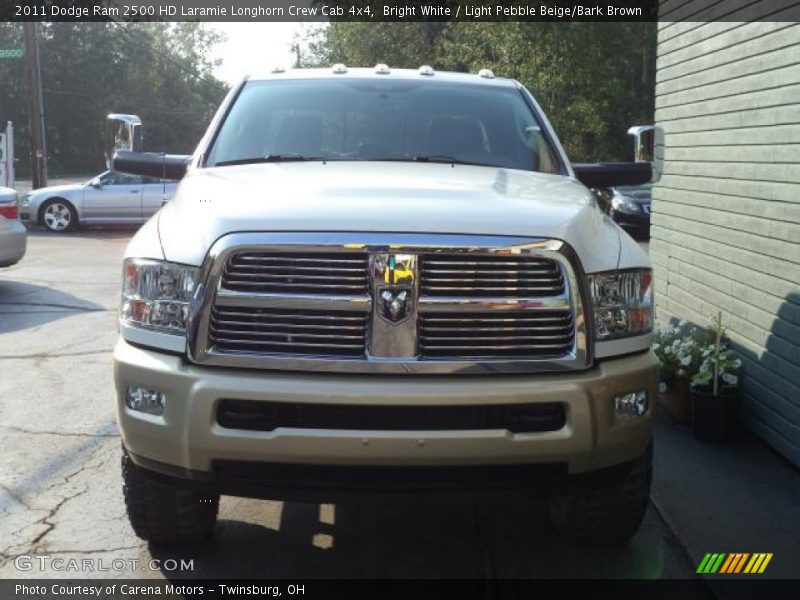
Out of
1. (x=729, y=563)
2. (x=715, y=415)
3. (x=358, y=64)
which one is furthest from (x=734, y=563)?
(x=358, y=64)

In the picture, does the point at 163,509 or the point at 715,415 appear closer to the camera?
the point at 163,509

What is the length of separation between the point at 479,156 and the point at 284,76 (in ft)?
4.01

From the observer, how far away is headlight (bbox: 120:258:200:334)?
3.13 metres

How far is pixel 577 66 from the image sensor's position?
21.4 metres

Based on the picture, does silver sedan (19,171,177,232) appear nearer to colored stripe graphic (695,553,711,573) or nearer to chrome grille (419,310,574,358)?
colored stripe graphic (695,553,711,573)

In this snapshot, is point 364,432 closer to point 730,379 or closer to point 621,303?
point 621,303

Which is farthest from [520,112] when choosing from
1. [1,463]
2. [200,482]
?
[1,463]

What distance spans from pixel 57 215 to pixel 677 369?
16.2 m

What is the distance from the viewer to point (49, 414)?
18.8 ft

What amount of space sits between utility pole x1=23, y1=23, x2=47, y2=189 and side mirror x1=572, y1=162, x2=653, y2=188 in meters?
21.1

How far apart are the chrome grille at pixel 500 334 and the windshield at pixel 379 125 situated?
4.86ft

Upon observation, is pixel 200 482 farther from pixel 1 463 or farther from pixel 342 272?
pixel 1 463

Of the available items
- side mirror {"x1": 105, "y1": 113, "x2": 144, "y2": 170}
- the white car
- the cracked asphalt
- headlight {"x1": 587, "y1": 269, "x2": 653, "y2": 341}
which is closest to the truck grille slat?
headlight {"x1": 587, "y1": 269, "x2": 653, "y2": 341}

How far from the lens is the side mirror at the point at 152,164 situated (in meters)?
4.79
